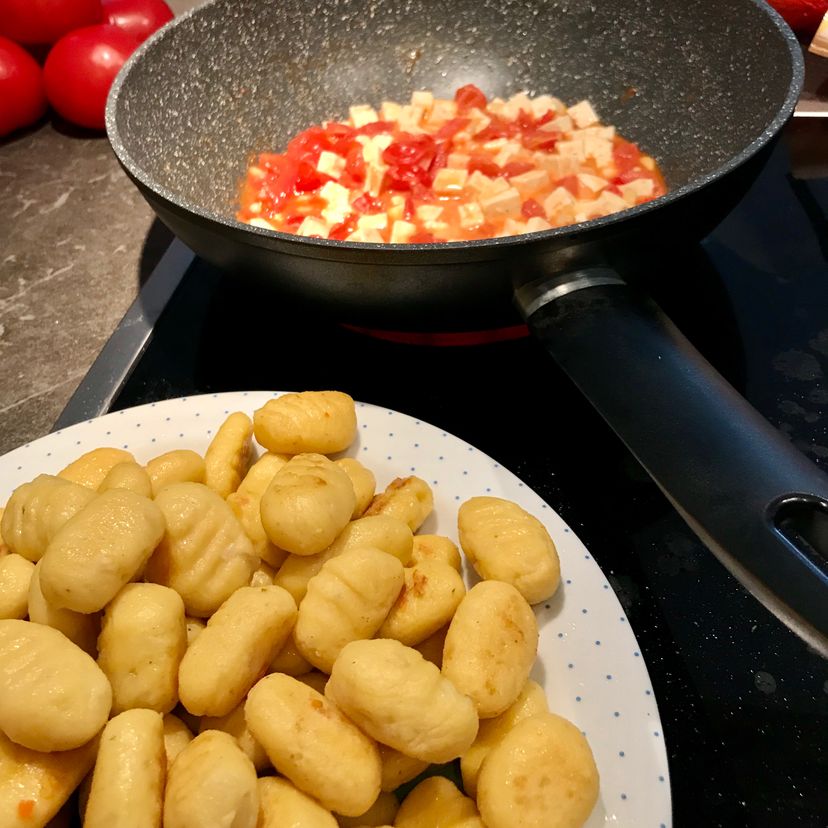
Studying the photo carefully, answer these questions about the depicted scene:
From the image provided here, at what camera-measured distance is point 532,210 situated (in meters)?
1.13

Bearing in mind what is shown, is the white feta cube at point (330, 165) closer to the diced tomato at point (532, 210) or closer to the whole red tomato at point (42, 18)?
the diced tomato at point (532, 210)

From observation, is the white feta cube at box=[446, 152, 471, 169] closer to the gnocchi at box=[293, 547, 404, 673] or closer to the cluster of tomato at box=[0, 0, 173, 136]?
the cluster of tomato at box=[0, 0, 173, 136]

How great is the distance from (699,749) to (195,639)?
0.43 meters

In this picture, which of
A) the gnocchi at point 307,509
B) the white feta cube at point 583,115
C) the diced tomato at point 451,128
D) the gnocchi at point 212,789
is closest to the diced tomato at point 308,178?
the diced tomato at point 451,128

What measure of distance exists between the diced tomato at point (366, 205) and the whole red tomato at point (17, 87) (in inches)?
31.3

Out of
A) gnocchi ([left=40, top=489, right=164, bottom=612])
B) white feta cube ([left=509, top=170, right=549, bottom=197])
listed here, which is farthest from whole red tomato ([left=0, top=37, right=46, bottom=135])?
gnocchi ([left=40, top=489, right=164, bottom=612])

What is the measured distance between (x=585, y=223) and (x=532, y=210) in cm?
43

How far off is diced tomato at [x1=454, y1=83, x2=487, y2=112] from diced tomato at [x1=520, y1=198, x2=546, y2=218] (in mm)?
282

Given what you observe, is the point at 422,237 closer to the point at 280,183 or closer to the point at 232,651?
the point at 280,183

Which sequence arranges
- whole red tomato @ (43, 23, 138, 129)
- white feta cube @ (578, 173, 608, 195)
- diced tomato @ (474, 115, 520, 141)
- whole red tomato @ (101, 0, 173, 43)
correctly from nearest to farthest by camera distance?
white feta cube @ (578, 173, 608, 195)
diced tomato @ (474, 115, 520, 141)
whole red tomato @ (43, 23, 138, 129)
whole red tomato @ (101, 0, 173, 43)

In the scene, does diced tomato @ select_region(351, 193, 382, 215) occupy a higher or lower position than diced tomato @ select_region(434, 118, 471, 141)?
lower

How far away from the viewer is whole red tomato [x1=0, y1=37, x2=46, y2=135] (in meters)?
1.47

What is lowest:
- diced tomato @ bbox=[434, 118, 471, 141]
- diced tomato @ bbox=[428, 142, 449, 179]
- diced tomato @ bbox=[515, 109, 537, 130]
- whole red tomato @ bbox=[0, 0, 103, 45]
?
diced tomato @ bbox=[515, 109, 537, 130]

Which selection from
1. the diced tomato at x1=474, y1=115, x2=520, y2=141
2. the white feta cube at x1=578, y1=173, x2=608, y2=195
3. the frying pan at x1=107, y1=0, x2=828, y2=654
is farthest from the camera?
the diced tomato at x1=474, y1=115, x2=520, y2=141
